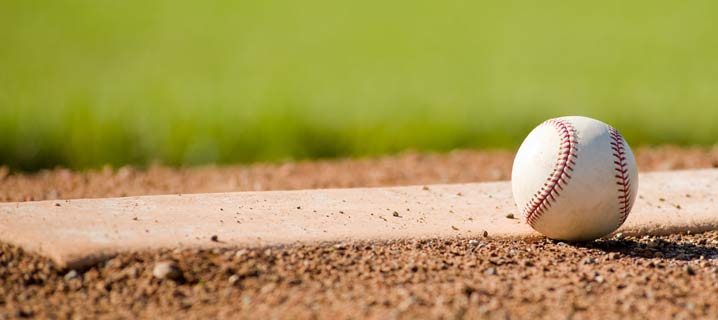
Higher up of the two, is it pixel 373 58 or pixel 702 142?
pixel 373 58

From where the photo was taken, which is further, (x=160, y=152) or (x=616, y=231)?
(x=160, y=152)

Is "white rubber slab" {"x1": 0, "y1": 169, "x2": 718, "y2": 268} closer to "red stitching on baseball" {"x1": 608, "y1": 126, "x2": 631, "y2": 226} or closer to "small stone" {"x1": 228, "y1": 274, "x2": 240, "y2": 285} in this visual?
"small stone" {"x1": 228, "y1": 274, "x2": 240, "y2": 285}

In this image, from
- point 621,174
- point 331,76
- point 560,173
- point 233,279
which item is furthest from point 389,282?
point 331,76

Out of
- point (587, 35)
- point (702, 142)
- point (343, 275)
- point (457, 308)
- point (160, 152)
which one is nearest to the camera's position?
point (457, 308)

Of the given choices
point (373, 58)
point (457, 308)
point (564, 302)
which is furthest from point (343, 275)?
point (373, 58)

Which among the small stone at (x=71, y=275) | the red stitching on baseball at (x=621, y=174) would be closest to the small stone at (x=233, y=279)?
the small stone at (x=71, y=275)

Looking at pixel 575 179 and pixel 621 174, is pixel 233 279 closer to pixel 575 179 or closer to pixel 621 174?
pixel 575 179

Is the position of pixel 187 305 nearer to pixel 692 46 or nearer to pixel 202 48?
pixel 202 48
